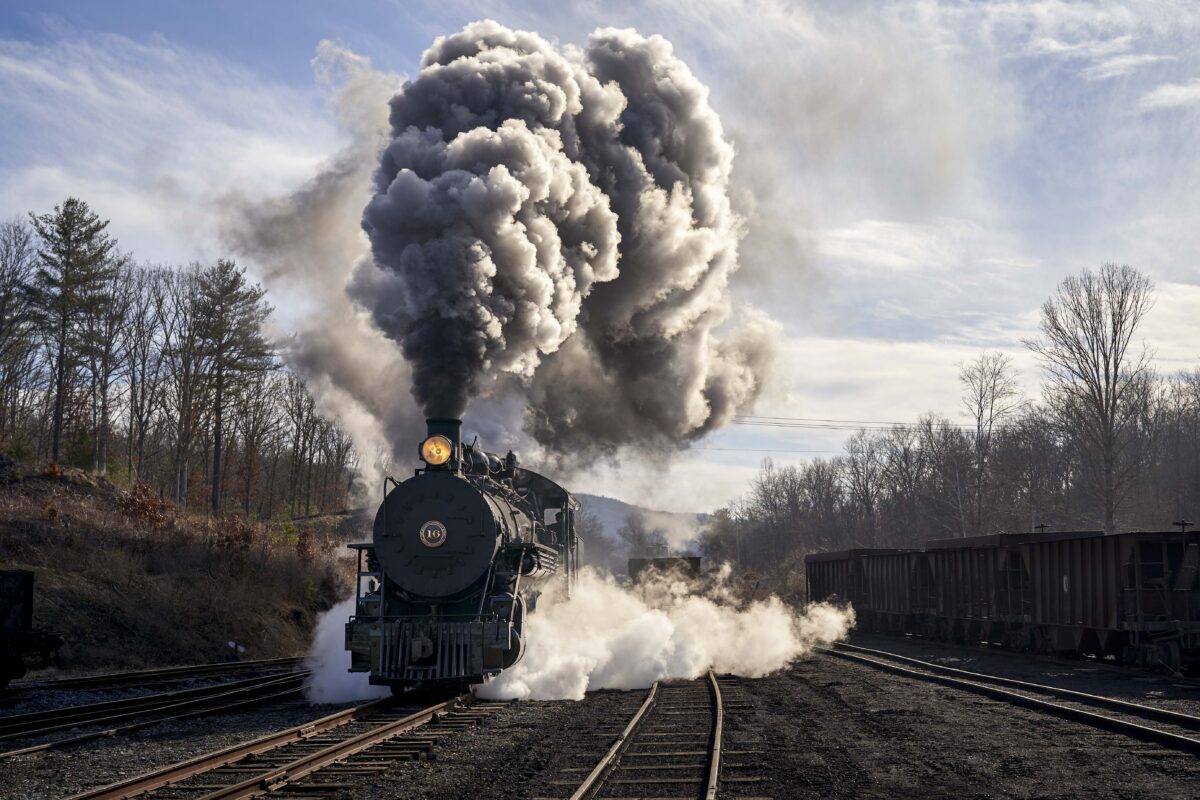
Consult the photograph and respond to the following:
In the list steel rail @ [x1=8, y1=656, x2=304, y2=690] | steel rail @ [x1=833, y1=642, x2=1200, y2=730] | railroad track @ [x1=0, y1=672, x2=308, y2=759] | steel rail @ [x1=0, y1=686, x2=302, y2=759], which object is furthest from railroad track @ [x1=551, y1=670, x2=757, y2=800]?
steel rail @ [x1=8, y1=656, x2=304, y2=690]

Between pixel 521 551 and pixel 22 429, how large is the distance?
36.4 meters

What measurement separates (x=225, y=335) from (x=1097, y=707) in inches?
1439

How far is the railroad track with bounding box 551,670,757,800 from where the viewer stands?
7730 millimetres

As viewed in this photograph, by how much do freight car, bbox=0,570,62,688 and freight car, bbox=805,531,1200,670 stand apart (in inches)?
692

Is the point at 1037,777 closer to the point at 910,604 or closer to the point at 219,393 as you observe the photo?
the point at 910,604

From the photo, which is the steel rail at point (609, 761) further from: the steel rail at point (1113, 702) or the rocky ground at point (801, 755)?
the steel rail at point (1113, 702)

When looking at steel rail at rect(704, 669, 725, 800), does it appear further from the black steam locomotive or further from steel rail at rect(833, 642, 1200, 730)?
steel rail at rect(833, 642, 1200, 730)

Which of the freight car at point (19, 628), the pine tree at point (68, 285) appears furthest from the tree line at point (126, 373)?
the freight car at point (19, 628)

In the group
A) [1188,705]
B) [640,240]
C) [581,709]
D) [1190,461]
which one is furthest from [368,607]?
[1190,461]

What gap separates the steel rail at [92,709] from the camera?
11613 millimetres

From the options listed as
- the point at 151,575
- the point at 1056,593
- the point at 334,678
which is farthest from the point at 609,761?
the point at 151,575

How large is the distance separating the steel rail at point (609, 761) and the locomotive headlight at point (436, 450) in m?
3.90

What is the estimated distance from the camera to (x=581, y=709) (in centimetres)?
1283

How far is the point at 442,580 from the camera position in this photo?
13180mm
